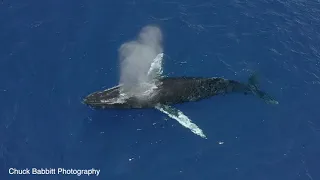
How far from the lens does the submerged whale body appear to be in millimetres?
45094

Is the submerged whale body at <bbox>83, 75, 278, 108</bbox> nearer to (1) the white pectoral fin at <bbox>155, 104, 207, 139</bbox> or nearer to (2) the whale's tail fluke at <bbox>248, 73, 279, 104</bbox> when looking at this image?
(2) the whale's tail fluke at <bbox>248, 73, 279, 104</bbox>

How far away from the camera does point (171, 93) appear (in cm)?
4644

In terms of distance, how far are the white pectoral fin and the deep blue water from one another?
65 centimetres

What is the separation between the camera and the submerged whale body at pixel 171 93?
4509 cm

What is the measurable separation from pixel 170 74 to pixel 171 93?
3.70 m

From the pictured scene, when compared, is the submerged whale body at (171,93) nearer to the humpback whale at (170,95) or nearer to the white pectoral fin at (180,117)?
the humpback whale at (170,95)

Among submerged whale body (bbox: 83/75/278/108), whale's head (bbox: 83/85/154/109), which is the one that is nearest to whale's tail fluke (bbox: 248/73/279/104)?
submerged whale body (bbox: 83/75/278/108)

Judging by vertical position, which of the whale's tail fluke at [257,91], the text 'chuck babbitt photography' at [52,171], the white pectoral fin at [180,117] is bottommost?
the text 'chuck babbitt photography' at [52,171]

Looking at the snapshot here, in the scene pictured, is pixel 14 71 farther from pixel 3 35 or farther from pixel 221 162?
pixel 221 162

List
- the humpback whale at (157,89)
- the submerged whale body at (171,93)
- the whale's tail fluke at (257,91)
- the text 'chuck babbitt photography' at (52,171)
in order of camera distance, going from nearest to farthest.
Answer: the text 'chuck babbitt photography' at (52,171) < the submerged whale body at (171,93) < the humpback whale at (157,89) < the whale's tail fluke at (257,91)

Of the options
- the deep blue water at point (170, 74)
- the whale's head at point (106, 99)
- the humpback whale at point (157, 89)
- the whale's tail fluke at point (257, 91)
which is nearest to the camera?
the deep blue water at point (170, 74)

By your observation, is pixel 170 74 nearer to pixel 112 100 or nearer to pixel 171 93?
pixel 171 93

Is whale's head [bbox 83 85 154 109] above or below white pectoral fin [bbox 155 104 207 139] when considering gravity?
above

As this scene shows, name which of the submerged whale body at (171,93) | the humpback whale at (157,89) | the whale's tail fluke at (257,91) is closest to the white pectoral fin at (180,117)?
the humpback whale at (157,89)
